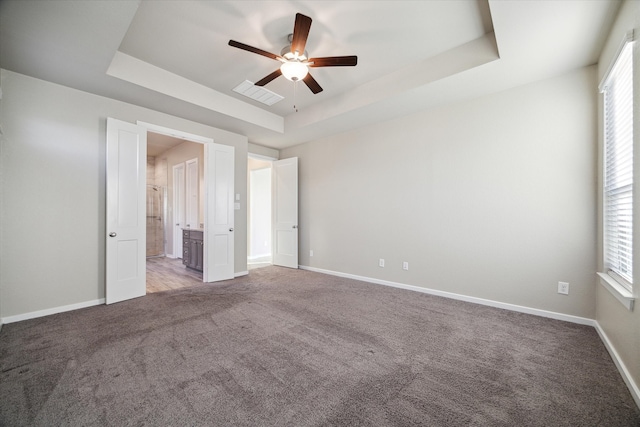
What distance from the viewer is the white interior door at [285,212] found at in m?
5.52

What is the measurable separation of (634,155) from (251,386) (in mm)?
3032

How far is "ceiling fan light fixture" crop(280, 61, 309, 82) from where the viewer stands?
250 cm

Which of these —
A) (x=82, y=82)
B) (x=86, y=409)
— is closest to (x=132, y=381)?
(x=86, y=409)

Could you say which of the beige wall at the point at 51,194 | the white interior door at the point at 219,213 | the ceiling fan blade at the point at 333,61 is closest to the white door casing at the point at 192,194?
the white interior door at the point at 219,213

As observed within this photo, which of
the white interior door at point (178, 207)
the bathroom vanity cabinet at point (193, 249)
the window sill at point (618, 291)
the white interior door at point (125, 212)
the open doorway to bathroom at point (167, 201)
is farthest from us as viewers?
the white interior door at point (178, 207)

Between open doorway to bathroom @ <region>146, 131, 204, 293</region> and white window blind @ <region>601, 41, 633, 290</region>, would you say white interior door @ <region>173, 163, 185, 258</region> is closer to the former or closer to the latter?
open doorway to bathroom @ <region>146, 131, 204, 293</region>

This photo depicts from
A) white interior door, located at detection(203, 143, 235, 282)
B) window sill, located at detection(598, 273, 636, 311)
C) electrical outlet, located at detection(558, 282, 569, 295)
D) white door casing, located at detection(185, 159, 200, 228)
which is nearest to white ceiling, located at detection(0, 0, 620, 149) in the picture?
white interior door, located at detection(203, 143, 235, 282)

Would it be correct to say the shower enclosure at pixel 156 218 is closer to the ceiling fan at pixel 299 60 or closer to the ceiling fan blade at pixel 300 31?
the ceiling fan at pixel 299 60

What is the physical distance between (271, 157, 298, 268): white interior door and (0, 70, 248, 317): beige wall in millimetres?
2894

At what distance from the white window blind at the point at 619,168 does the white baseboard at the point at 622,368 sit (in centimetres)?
55

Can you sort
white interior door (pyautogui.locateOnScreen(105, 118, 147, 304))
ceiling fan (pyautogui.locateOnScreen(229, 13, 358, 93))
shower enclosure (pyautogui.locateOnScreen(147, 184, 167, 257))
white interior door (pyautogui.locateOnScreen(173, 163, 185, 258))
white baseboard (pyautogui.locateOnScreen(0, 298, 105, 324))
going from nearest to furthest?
ceiling fan (pyautogui.locateOnScreen(229, 13, 358, 93))
white baseboard (pyautogui.locateOnScreen(0, 298, 105, 324))
white interior door (pyautogui.locateOnScreen(105, 118, 147, 304))
white interior door (pyautogui.locateOnScreen(173, 163, 185, 258))
shower enclosure (pyautogui.locateOnScreen(147, 184, 167, 257))

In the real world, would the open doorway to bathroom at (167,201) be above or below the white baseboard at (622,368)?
above

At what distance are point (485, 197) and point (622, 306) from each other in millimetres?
1689

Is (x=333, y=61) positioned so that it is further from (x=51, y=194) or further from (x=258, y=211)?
(x=258, y=211)
